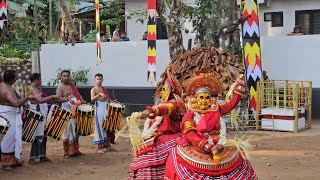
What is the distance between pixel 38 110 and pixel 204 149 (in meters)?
4.61

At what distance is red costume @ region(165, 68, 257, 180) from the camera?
5234mm

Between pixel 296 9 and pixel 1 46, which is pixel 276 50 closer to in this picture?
pixel 296 9

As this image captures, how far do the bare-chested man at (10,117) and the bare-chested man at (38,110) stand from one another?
0.27 m

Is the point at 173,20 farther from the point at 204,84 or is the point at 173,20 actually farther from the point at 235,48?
the point at 204,84

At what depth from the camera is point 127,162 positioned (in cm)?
908

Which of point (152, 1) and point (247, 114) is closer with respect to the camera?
point (152, 1)

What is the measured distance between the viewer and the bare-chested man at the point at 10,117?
27.0 feet

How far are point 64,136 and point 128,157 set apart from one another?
3.90ft

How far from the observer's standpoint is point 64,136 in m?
9.41

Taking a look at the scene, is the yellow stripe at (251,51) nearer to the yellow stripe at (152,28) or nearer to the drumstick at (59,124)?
the yellow stripe at (152,28)

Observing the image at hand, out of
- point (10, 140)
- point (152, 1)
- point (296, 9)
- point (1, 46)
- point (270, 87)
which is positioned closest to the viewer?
point (10, 140)

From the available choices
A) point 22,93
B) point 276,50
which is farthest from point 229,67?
point 22,93

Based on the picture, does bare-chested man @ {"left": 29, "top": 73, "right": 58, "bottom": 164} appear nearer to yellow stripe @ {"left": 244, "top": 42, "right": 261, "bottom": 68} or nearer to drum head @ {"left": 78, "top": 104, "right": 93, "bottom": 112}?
drum head @ {"left": 78, "top": 104, "right": 93, "bottom": 112}

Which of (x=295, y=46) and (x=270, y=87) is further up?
(x=295, y=46)
